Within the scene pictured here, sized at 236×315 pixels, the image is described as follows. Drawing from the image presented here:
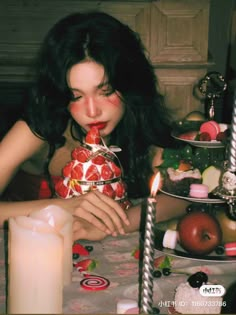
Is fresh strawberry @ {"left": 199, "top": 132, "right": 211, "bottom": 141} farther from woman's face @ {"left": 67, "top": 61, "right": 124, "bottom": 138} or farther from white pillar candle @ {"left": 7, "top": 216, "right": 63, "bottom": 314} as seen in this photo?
white pillar candle @ {"left": 7, "top": 216, "right": 63, "bottom": 314}

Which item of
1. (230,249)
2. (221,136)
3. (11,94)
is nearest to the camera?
(230,249)

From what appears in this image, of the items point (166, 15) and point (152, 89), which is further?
point (166, 15)

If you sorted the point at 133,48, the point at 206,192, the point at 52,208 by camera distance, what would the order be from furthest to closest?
the point at 133,48 → the point at 206,192 → the point at 52,208

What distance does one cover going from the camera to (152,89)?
6.26ft

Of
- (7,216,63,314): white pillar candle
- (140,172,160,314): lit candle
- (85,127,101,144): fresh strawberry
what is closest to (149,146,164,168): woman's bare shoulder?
(85,127,101,144): fresh strawberry

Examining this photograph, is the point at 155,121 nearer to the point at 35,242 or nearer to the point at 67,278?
the point at 67,278

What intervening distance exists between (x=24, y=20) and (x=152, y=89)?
1763mm

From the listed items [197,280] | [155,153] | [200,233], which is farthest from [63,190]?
[155,153]

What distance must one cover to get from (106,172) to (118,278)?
12.0 inches

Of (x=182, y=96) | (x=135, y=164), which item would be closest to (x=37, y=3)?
(x=182, y=96)

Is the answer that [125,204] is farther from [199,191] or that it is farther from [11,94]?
[11,94]

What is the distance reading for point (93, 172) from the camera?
124 centimetres

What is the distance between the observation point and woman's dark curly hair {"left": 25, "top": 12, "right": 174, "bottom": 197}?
5.22 ft

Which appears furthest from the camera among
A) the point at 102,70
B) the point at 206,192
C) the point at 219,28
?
the point at 219,28
